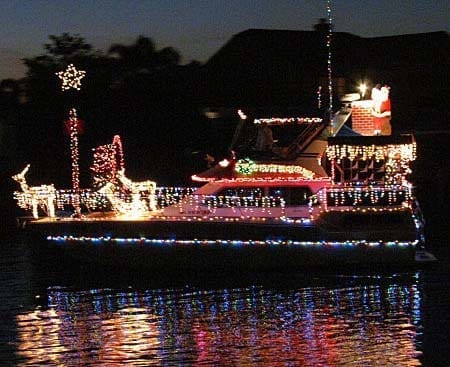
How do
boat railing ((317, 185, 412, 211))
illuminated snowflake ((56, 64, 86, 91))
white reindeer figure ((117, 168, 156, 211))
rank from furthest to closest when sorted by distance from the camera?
white reindeer figure ((117, 168, 156, 211)) < illuminated snowflake ((56, 64, 86, 91)) < boat railing ((317, 185, 412, 211))

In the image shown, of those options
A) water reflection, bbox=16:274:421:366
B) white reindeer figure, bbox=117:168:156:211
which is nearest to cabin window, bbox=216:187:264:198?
white reindeer figure, bbox=117:168:156:211

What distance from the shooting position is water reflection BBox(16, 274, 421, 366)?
559 inches

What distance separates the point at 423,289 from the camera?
1905 centimetres

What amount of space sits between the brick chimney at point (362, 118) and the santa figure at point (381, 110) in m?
0.20

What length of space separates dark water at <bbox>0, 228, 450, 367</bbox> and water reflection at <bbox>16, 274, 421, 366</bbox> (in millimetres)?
15

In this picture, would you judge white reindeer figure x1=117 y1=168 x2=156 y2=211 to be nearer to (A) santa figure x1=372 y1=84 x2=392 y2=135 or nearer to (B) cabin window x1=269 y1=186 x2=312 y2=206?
(B) cabin window x1=269 y1=186 x2=312 y2=206

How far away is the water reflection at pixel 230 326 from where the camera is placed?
46.6 ft

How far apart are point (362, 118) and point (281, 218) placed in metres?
2.93

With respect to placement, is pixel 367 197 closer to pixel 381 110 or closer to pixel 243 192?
pixel 381 110

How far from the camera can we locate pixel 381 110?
21.6 m

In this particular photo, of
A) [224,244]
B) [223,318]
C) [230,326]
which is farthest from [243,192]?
[230,326]

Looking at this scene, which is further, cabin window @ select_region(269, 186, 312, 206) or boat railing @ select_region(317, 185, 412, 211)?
cabin window @ select_region(269, 186, 312, 206)

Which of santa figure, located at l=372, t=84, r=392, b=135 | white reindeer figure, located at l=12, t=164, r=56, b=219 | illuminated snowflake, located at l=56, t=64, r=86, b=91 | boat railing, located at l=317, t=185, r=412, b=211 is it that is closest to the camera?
boat railing, located at l=317, t=185, r=412, b=211

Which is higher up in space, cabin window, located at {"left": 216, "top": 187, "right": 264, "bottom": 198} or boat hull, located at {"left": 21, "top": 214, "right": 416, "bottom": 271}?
cabin window, located at {"left": 216, "top": 187, "right": 264, "bottom": 198}
